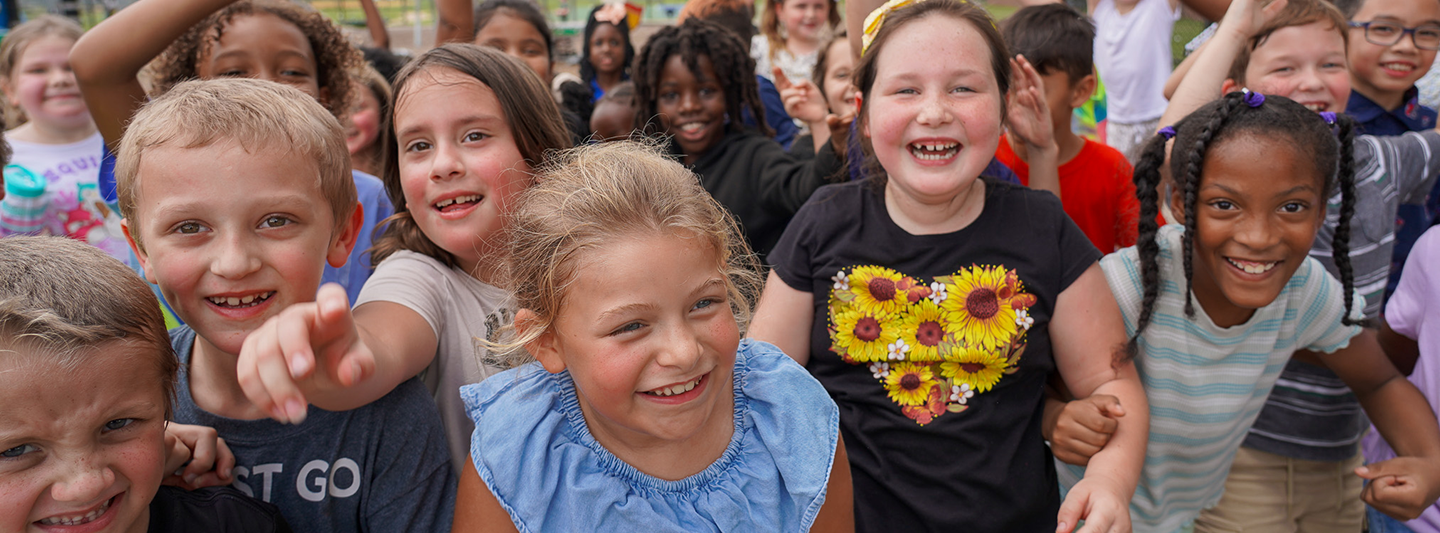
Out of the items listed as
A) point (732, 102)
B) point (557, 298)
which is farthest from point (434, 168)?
point (732, 102)

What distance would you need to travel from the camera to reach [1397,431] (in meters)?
2.10

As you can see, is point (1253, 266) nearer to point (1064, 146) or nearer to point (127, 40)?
point (1064, 146)

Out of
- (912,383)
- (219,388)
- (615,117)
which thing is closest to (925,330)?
(912,383)

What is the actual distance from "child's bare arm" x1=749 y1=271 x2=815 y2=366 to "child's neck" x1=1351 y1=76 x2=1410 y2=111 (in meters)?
2.32

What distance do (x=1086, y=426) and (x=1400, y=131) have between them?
84.3 inches

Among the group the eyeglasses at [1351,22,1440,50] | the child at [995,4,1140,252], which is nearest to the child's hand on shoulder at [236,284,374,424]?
the child at [995,4,1140,252]

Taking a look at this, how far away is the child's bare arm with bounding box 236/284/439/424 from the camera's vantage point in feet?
3.32

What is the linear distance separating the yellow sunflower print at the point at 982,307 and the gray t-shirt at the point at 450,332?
37.4 inches

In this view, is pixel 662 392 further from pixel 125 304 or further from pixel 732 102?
pixel 732 102

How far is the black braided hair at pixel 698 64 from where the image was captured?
362 centimetres

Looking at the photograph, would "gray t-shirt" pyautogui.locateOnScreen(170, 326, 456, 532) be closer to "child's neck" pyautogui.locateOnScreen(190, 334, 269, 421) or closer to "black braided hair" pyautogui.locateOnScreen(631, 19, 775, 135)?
"child's neck" pyautogui.locateOnScreen(190, 334, 269, 421)

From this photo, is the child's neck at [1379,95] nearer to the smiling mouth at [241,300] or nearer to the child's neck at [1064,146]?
the child's neck at [1064,146]

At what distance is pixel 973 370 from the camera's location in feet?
6.12

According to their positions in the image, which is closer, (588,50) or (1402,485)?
(1402,485)
